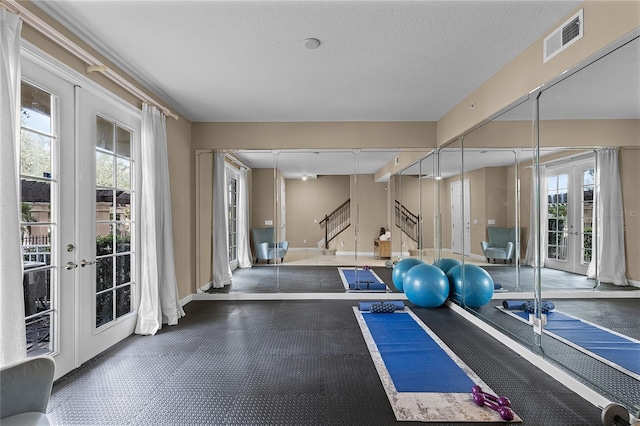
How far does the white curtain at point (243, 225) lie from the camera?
5332 mm

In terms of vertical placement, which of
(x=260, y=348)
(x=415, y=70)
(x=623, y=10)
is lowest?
(x=260, y=348)

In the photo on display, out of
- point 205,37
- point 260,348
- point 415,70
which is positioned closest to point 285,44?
point 205,37

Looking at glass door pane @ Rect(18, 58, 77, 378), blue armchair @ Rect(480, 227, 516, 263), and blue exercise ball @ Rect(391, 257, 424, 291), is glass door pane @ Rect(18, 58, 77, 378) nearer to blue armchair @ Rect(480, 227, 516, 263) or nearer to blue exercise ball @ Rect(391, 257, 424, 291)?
blue exercise ball @ Rect(391, 257, 424, 291)

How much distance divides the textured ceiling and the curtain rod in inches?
6.5

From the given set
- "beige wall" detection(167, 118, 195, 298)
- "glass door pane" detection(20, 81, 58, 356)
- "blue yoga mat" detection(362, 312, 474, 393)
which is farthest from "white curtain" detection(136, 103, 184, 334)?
"blue yoga mat" detection(362, 312, 474, 393)

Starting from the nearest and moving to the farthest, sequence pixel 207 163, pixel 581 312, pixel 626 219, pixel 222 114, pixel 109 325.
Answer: pixel 626 219, pixel 581 312, pixel 109 325, pixel 222 114, pixel 207 163

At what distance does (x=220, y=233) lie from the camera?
17.1 feet

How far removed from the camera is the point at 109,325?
10.2 feet

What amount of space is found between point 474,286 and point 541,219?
116cm

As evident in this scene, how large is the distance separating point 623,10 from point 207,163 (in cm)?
492

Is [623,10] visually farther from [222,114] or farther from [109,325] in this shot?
[109,325]

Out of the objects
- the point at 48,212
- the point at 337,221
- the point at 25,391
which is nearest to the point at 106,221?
the point at 48,212

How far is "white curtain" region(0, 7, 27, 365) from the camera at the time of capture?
5.95 ft

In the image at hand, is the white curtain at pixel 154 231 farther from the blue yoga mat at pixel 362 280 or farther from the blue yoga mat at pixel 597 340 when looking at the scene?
the blue yoga mat at pixel 597 340
